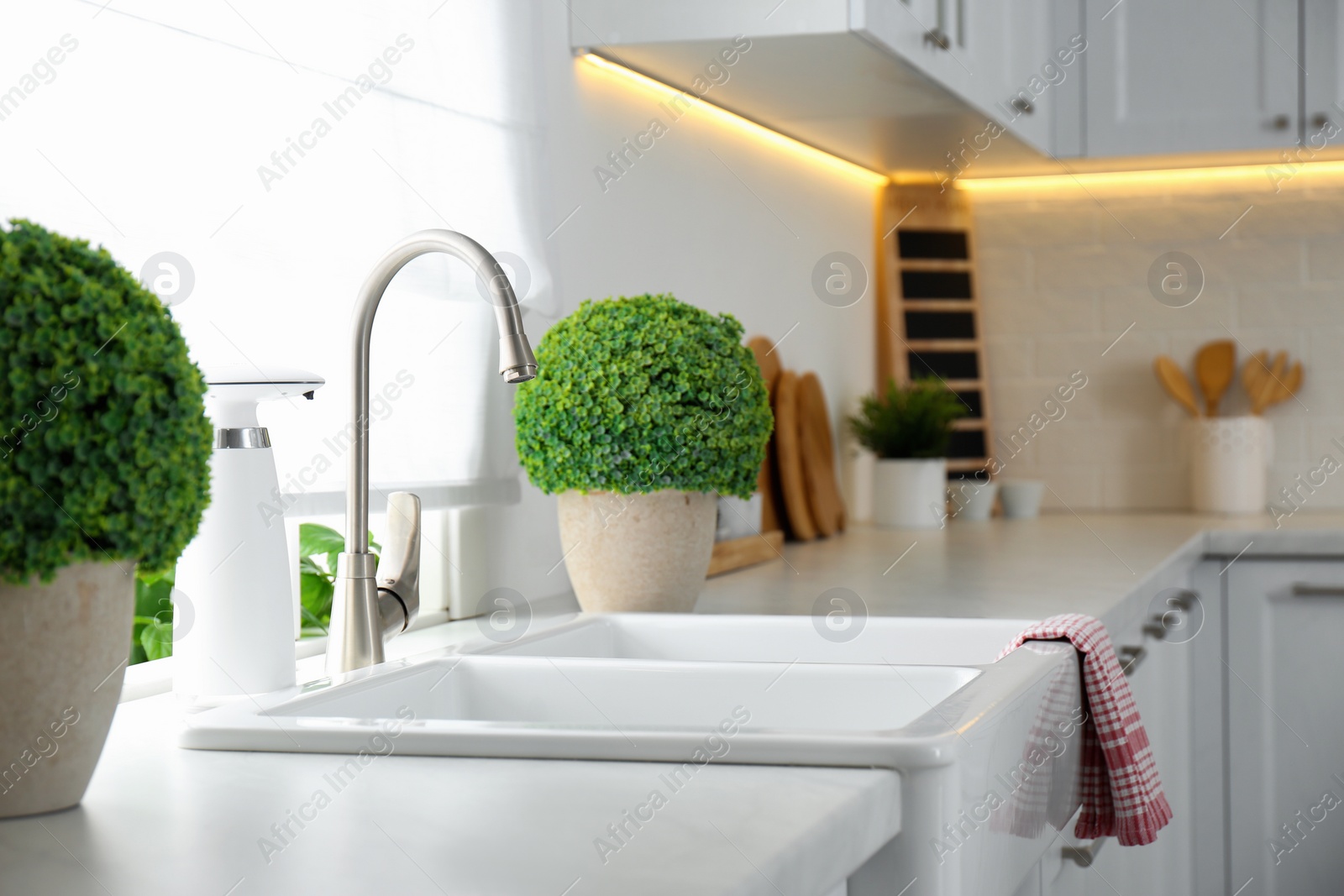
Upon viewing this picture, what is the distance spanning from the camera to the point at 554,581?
166 cm

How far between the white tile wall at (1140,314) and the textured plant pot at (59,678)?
102 inches

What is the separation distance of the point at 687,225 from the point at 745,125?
31 cm

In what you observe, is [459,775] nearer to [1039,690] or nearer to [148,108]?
[1039,690]

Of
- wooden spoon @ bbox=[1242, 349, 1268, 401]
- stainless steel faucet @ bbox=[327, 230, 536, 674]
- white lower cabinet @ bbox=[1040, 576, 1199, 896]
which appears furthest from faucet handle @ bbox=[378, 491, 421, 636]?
wooden spoon @ bbox=[1242, 349, 1268, 401]

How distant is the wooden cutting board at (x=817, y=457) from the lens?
2357mm

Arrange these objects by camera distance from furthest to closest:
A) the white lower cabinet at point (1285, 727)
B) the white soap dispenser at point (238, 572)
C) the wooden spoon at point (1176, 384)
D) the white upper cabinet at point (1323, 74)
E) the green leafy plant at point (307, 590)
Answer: the wooden spoon at point (1176, 384), the white upper cabinet at point (1323, 74), the white lower cabinet at point (1285, 727), the green leafy plant at point (307, 590), the white soap dispenser at point (238, 572)

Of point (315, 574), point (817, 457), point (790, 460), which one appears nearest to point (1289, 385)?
point (817, 457)

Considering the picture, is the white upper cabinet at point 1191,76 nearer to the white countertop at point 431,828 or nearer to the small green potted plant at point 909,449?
the small green potted plant at point 909,449

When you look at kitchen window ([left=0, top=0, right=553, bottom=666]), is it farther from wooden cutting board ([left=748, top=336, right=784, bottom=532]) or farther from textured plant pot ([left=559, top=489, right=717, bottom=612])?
wooden cutting board ([left=748, top=336, right=784, bottom=532])

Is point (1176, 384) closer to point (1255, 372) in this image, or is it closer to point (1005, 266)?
point (1255, 372)

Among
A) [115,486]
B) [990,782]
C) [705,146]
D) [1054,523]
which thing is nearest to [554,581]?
[705,146]

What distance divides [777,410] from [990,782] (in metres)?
1.46

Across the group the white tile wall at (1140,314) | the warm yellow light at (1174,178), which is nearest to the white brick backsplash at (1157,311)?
the white tile wall at (1140,314)

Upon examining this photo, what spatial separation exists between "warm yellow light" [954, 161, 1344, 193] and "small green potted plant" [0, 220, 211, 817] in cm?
253
